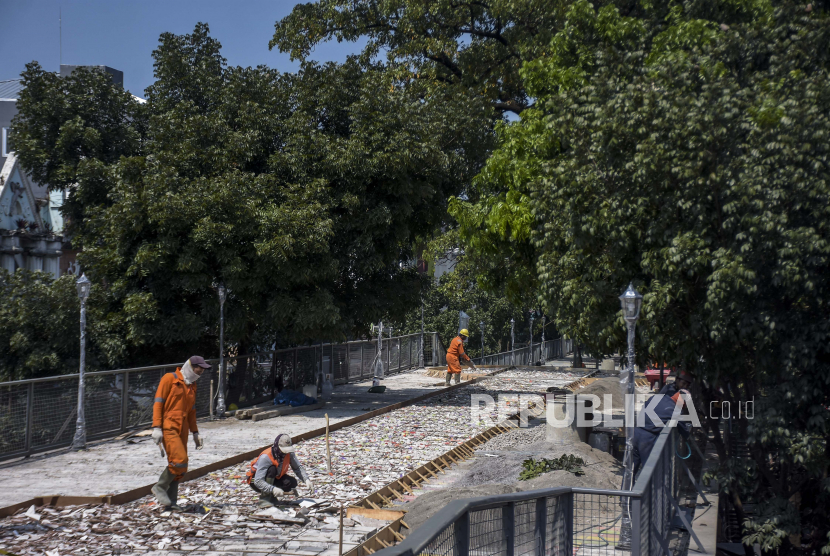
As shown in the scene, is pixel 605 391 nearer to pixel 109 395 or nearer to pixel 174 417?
pixel 109 395

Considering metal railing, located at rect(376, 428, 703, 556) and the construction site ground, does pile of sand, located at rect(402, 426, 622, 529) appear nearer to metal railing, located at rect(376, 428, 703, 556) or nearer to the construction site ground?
the construction site ground

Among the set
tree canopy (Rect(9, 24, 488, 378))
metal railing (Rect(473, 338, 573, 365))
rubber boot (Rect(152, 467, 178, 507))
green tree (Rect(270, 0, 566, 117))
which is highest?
green tree (Rect(270, 0, 566, 117))

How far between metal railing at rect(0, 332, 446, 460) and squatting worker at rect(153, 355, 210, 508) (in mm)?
5626

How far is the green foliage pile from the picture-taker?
529 inches

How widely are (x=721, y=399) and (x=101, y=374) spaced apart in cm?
1357

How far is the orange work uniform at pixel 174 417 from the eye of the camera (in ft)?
33.6

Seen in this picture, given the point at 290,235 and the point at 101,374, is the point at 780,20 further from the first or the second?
the point at 101,374

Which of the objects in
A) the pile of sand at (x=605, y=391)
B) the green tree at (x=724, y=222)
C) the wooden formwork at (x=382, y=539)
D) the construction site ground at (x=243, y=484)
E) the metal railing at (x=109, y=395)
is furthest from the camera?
the pile of sand at (x=605, y=391)

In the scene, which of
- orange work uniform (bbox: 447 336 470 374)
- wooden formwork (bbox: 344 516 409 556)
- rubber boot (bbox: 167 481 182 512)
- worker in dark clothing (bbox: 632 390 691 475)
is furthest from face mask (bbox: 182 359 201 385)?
orange work uniform (bbox: 447 336 470 374)

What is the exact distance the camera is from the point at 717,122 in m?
10.9

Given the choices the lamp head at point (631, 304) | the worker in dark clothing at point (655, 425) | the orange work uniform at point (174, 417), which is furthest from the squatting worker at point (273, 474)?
the lamp head at point (631, 304)

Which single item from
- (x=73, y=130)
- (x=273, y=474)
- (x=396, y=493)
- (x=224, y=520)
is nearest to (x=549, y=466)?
(x=396, y=493)

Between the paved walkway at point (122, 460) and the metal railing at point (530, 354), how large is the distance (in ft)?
67.2

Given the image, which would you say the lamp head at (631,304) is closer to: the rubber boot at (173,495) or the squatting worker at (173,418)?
the squatting worker at (173,418)
